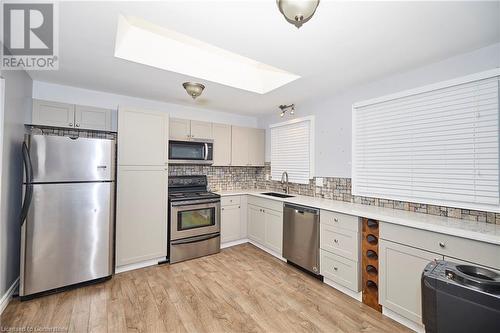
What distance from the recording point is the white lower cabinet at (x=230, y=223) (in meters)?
3.68

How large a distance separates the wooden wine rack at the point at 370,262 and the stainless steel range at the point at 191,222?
211 centimetres

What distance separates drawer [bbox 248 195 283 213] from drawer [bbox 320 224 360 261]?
0.77 m

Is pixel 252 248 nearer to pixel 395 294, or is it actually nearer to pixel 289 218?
pixel 289 218

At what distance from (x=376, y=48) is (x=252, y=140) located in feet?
8.85

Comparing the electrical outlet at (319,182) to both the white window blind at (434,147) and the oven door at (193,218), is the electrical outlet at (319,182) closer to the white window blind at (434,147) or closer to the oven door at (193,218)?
the white window blind at (434,147)

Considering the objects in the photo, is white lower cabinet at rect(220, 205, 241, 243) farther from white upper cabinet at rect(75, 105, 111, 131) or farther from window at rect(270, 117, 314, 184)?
white upper cabinet at rect(75, 105, 111, 131)

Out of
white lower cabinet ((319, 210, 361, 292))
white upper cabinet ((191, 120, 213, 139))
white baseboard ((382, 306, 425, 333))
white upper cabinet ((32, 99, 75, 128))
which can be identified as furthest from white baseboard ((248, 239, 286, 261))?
white upper cabinet ((32, 99, 75, 128))

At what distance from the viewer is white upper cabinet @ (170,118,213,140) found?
3.42 metres

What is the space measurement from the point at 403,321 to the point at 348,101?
247cm

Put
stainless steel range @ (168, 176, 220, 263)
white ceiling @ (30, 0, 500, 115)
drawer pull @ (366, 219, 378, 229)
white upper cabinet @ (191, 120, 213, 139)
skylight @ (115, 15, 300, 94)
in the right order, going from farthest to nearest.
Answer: white upper cabinet @ (191, 120, 213, 139), stainless steel range @ (168, 176, 220, 263), drawer pull @ (366, 219, 378, 229), skylight @ (115, 15, 300, 94), white ceiling @ (30, 0, 500, 115)

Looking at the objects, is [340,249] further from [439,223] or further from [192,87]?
[192,87]

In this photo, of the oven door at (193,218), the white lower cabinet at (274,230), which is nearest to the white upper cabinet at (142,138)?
the oven door at (193,218)

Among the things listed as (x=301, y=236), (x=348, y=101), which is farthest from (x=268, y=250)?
(x=348, y=101)

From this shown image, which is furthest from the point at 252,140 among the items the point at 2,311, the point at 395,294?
the point at 2,311
